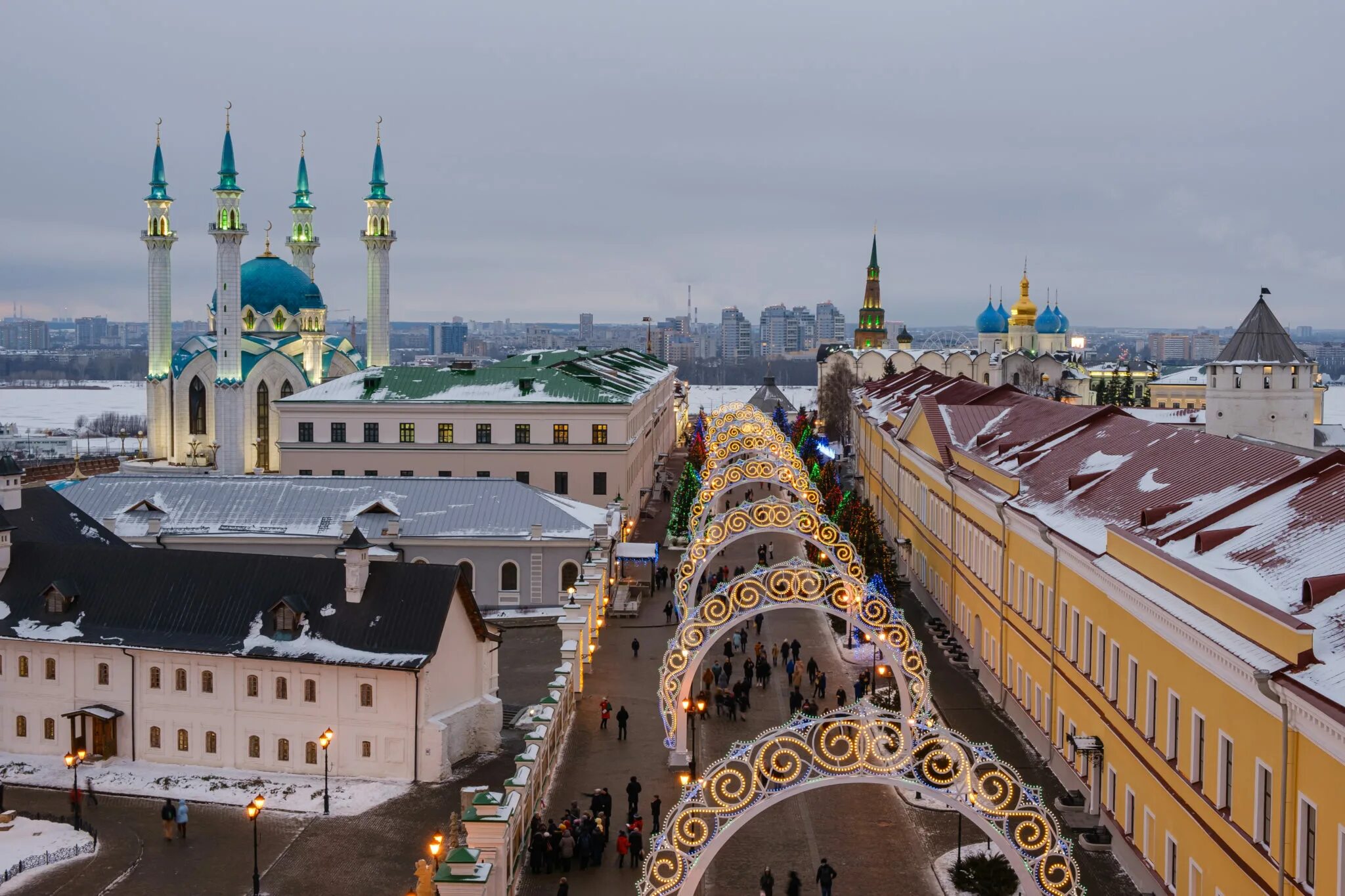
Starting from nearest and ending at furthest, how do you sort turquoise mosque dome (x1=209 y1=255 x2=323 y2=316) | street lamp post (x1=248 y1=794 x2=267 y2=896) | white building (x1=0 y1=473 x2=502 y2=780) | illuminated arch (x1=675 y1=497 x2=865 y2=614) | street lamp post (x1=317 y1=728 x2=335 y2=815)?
street lamp post (x1=248 y1=794 x2=267 y2=896) → street lamp post (x1=317 y1=728 x2=335 y2=815) → white building (x1=0 y1=473 x2=502 y2=780) → illuminated arch (x1=675 y1=497 x2=865 y2=614) → turquoise mosque dome (x1=209 y1=255 x2=323 y2=316)

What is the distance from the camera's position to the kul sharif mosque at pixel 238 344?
7144cm

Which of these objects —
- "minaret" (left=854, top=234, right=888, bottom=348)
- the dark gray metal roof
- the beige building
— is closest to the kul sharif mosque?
the beige building

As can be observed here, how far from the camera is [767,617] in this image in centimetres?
4316

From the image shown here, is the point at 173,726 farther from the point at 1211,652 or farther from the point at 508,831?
the point at 1211,652

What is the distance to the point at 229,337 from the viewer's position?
70.8m

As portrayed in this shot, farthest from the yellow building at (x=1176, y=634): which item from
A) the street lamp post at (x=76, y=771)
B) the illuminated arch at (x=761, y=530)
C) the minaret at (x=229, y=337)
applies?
the minaret at (x=229, y=337)

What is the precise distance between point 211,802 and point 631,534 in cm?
3333

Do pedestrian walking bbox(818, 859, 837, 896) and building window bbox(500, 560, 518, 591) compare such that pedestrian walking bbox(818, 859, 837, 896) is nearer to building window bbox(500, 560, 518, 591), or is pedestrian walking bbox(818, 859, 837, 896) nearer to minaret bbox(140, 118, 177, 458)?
building window bbox(500, 560, 518, 591)

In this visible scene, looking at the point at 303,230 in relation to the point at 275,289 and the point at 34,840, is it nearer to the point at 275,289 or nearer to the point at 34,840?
the point at 275,289

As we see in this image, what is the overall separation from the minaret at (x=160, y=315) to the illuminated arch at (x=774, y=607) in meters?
56.2

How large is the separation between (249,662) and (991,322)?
12295 cm

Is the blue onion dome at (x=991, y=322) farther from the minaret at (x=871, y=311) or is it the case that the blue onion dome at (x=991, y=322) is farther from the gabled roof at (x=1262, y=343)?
the gabled roof at (x=1262, y=343)

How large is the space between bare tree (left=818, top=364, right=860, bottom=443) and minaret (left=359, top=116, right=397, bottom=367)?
3792 centimetres

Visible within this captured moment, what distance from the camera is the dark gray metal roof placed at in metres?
44.4
